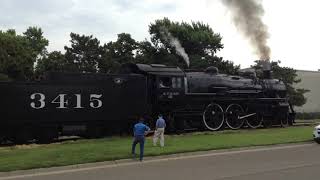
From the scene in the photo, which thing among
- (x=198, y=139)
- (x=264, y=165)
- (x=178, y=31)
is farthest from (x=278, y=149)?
(x=178, y=31)

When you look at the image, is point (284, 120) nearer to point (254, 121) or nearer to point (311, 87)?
point (254, 121)

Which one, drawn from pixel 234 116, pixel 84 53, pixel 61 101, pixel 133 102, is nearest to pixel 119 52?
pixel 84 53

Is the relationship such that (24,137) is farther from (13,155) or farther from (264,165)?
(264,165)

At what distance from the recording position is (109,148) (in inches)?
737

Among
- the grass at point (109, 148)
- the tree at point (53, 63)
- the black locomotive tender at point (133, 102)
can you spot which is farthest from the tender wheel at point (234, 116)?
the tree at point (53, 63)

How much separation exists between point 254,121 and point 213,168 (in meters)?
16.1

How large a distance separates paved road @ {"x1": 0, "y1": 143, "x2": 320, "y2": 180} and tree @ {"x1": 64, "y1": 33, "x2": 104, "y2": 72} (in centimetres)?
4598

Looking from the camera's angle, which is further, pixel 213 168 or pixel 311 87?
pixel 311 87

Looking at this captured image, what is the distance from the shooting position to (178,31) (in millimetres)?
61281

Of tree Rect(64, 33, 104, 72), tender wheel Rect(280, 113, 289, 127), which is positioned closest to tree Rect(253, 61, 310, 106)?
tree Rect(64, 33, 104, 72)

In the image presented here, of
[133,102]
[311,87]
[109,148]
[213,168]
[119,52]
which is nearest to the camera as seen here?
[213,168]

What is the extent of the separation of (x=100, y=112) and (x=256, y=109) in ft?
31.9

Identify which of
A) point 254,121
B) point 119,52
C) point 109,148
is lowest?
point 109,148

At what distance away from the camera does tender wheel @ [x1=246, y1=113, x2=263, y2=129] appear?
29.8 metres
